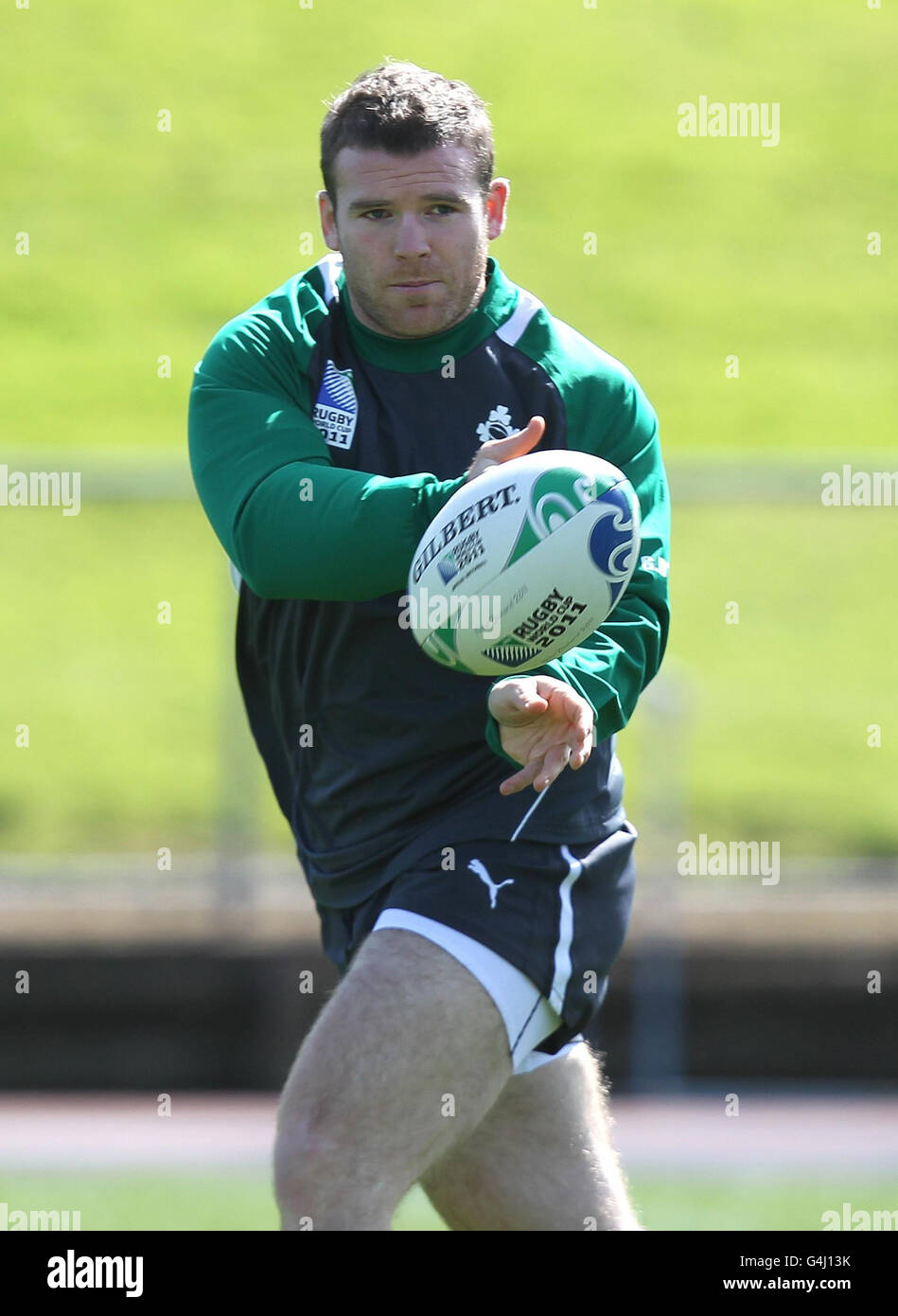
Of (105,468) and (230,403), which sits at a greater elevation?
(105,468)

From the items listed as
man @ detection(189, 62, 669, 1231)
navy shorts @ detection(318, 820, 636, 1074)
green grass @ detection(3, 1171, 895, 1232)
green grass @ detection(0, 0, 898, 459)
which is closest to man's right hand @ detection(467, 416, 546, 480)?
man @ detection(189, 62, 669, 1231)

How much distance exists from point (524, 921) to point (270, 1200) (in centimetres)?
335

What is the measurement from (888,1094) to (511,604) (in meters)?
6.38

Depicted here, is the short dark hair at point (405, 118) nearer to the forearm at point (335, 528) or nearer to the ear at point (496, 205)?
the ear at point (496, 205)

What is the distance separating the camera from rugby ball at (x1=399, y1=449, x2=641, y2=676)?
3.58 m

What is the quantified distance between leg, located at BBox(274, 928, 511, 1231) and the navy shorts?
0.06m

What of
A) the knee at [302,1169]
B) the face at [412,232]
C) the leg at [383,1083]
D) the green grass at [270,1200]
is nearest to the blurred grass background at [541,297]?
the green grass at [270,1200]

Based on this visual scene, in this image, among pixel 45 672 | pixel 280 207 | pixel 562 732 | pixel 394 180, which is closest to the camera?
pixel 562 732

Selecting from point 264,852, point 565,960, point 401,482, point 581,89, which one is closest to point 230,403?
point 401,482

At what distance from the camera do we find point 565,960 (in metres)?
3.89

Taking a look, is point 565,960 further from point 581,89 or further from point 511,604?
point 581,89

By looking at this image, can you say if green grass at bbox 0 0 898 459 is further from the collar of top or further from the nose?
the nose

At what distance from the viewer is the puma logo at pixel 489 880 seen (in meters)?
3.81

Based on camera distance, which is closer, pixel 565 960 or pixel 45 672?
pixel 565 960
